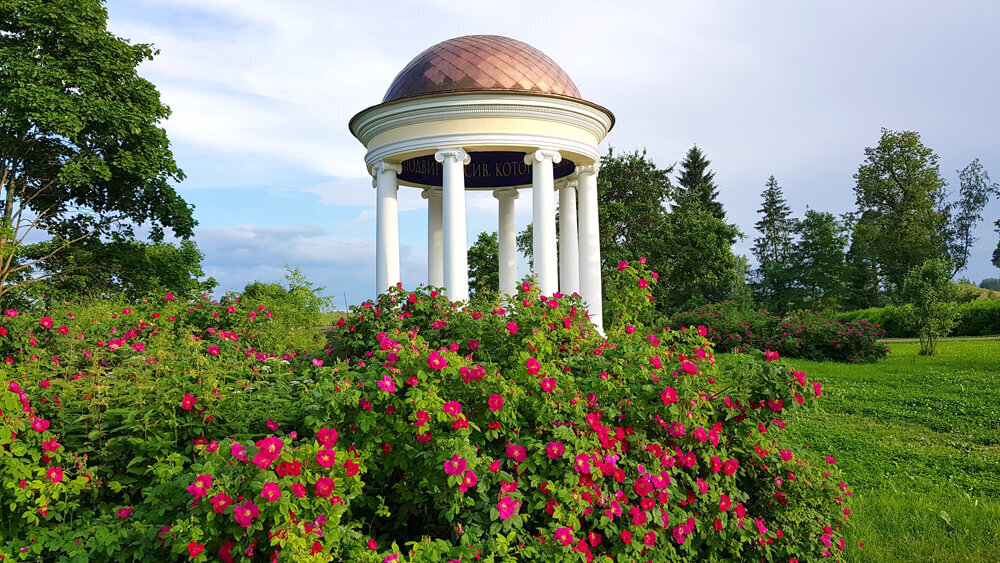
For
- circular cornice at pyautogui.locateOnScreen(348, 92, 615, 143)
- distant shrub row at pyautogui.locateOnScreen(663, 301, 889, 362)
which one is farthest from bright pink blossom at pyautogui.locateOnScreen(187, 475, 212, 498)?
distant shrub row at pyautogui.locateOnScreen(663, 301, 889, 362)

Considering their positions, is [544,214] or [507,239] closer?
[544,214]

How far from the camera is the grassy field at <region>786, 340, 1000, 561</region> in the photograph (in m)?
6.09

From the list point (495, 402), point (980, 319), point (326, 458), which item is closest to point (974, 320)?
point (980, 319)

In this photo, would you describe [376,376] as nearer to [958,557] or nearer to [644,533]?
[644,533]

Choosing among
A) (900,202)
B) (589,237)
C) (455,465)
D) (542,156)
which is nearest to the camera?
(455,465)

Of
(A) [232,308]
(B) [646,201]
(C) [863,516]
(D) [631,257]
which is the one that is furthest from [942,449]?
(B) [646,201]

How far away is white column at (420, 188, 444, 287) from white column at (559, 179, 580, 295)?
3199 millimetres

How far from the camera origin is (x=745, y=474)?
5.30 meters

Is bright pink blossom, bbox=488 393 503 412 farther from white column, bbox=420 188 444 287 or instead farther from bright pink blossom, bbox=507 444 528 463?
white column, bbox=420 188 444 287

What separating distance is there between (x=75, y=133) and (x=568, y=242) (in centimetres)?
1577

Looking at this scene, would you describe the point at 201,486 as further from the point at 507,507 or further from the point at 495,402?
the point at 495,402

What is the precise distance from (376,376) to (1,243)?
74.5ft

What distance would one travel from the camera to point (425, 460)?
4.00 meters

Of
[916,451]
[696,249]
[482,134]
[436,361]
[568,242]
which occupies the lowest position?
[916,451]
